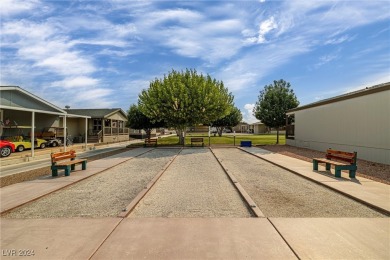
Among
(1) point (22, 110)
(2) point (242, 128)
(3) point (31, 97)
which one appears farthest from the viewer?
(2) point (242, 128)

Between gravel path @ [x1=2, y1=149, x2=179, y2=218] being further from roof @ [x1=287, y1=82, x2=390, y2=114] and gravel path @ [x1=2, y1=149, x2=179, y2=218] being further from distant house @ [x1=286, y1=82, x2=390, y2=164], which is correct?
roof @ [x1=287, y1=82, x2=390, y2=114]

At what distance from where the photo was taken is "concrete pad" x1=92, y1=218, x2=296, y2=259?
12.0ft

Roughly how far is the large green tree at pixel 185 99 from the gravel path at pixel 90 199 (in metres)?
14.4

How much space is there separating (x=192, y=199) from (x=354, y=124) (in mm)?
13605

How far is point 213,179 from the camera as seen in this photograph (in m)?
9.21

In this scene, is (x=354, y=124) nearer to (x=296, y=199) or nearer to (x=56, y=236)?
(x=296, y=199)

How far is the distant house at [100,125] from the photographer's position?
3183 centimetres

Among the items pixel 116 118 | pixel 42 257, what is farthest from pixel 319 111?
pixel 116 118

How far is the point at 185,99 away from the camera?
2317 centimetres

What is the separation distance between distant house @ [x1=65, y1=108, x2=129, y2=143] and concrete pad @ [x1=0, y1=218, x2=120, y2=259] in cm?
2824

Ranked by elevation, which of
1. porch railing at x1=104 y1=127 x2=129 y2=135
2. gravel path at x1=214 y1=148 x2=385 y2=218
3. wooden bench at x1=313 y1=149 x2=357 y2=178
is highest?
porch railing at x1=104 y1=127 x2=129 y2=135

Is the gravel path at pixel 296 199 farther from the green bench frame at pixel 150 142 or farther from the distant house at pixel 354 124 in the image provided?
the green bench frame at pixel 150 142

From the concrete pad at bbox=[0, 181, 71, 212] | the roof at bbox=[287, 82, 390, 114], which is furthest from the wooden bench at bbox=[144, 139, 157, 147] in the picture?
the concrete pad at bbox=[0, 181, 71, 212]

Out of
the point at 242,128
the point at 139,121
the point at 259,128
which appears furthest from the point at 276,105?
the point at 242,128
